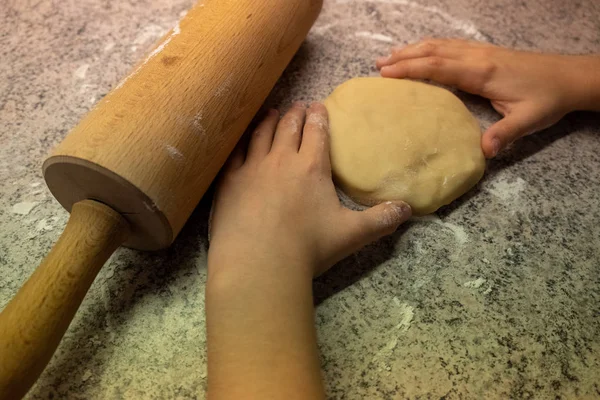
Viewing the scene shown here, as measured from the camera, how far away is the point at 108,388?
0.85 metres

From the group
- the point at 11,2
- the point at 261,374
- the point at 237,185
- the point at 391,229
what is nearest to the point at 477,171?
the point at 391,229

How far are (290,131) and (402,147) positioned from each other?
0.24 meters

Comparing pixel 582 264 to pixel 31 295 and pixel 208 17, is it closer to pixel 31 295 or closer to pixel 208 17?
pixel 208 17

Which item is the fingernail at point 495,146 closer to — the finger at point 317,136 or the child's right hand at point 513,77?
the child's right hand at point 513,77

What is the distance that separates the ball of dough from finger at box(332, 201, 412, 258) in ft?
0.12

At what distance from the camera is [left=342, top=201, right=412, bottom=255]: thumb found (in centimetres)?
94

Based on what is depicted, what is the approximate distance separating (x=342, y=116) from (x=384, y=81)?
16 cm

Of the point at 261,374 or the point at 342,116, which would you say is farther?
the point at 342,116

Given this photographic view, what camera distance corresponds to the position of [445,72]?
3.99ft

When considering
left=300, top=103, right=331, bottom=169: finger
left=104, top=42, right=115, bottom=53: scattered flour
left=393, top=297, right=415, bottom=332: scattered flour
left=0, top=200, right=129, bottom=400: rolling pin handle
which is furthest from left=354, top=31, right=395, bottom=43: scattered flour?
left=0, top=200, right=129, bottom=400: rolling pin handle

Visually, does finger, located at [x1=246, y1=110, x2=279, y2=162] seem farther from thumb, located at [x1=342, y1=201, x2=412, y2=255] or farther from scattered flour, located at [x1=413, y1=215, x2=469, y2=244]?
scattered flour, located at [x1=413, y1=215, x2=469, y2=244]

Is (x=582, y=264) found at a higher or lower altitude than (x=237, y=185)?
lower

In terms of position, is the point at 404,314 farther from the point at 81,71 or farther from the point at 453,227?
the point at 81,71

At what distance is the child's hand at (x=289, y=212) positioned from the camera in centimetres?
88
